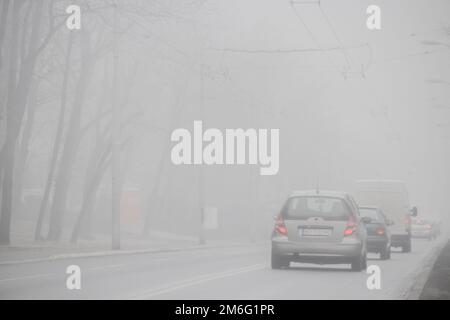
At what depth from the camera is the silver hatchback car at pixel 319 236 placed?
77.0 ft

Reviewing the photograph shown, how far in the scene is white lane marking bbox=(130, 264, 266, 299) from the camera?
16.8 metres

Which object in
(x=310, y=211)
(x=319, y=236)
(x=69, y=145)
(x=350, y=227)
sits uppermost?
(x=69, y=145)

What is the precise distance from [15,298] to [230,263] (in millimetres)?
12069

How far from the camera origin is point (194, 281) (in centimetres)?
1977

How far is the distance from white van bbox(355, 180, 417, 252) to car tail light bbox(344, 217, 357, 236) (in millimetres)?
16631

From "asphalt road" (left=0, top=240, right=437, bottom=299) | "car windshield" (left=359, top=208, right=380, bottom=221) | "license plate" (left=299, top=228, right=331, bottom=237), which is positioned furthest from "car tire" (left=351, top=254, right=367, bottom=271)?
"car windshield" (left=359, top=208, right=380, bottom=221)

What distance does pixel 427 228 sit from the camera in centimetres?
6900

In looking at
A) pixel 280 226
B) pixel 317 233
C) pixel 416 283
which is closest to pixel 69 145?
pixel 280 226

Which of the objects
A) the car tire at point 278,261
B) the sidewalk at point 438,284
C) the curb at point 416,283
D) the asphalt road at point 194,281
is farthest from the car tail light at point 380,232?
the car tire at point 278,261

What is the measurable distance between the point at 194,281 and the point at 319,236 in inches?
180

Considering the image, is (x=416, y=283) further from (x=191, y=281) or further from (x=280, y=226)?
(x=280, y=226)
